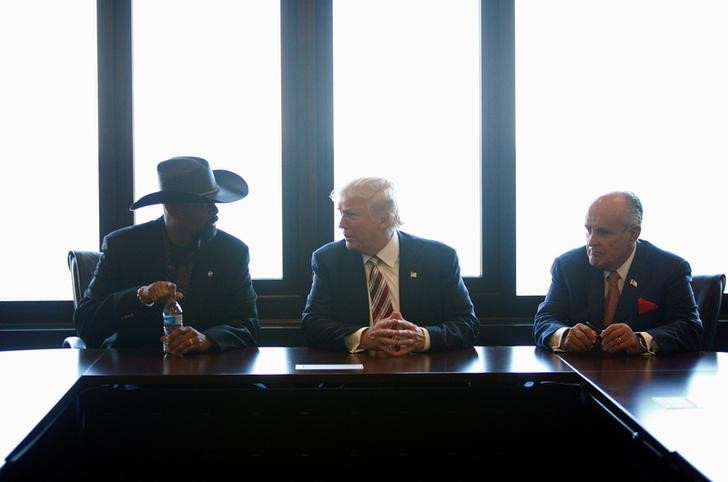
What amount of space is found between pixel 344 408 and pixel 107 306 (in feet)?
3.49

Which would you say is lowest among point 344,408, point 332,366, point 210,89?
point 344,408

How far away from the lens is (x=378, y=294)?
288cm

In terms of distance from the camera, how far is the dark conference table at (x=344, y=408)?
7.02 ft

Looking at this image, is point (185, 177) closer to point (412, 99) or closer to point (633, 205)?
point (412, 99)

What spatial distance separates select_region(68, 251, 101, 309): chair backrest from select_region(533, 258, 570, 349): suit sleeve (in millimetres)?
1944

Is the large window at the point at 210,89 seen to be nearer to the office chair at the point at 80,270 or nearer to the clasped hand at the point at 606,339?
the office chair at the point at 80,270

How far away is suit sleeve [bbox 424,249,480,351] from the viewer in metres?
2.62

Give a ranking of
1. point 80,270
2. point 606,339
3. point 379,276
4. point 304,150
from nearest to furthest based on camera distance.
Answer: point 606,339 < point 379,276 < point 80,270 < point 304,150

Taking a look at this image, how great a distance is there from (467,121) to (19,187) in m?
2.41

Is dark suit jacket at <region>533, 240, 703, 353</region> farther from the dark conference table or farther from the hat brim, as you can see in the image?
the hat brim

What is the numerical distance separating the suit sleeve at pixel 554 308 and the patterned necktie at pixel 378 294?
1.98 ft

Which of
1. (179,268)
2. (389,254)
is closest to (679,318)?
(389,254)

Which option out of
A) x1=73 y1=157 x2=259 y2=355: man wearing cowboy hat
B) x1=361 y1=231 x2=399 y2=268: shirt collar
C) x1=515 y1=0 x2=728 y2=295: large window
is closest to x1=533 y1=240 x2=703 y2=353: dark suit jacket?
x1=361 y1=231 x2=399 y2=268: shirt collar

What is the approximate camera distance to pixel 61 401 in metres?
1.90
